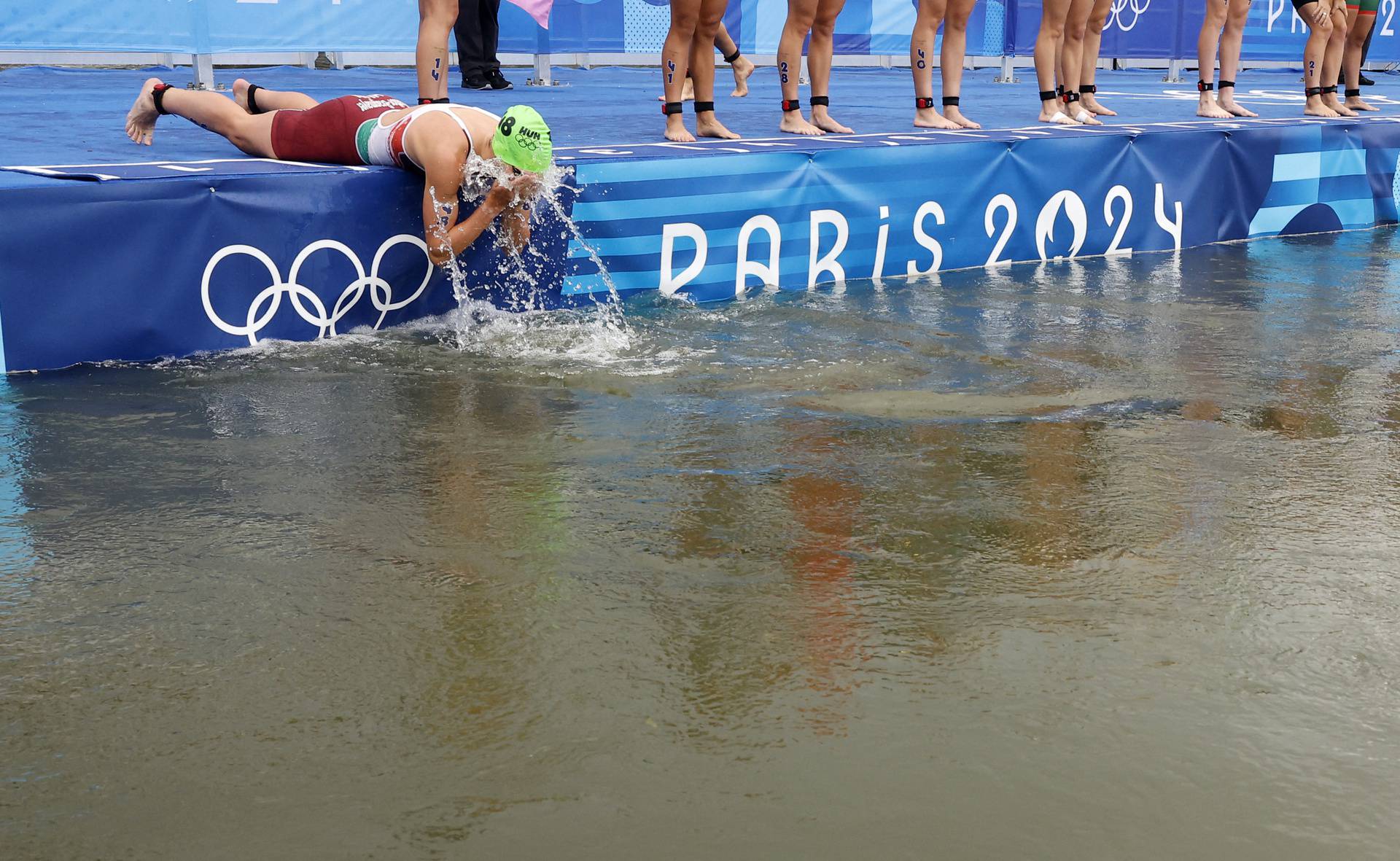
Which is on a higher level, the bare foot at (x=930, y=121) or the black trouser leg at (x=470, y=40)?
the black trouser leg at (x=470, y=40)

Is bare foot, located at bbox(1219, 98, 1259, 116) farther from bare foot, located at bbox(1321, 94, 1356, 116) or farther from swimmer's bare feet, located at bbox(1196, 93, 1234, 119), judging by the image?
bare foot, located at bbox(1321, 94, 1356, 116)

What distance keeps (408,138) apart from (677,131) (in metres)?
2.09

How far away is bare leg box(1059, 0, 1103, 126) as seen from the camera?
848 centimetres

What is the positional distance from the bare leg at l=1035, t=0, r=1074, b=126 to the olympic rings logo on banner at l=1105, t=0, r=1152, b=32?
7396mm

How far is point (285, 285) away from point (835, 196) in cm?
288

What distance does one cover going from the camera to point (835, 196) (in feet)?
22.1

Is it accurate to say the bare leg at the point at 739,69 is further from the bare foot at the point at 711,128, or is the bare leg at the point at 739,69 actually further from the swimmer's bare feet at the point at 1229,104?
the swimmer's bare feet at the point at 1229,104

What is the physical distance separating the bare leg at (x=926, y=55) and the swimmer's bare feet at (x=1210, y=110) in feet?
7.91

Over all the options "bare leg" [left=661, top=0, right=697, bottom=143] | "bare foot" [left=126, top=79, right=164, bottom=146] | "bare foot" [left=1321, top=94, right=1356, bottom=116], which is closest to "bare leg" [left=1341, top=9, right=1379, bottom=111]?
"bare foot" [left=1321, top=94, right=1356, bottom=116]

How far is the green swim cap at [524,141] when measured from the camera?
15.9 feet

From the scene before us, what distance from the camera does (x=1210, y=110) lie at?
942 centimetres

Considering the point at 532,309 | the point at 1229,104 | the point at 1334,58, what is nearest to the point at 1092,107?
the point at 1229,104

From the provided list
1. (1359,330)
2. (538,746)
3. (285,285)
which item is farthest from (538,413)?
(1359,330)

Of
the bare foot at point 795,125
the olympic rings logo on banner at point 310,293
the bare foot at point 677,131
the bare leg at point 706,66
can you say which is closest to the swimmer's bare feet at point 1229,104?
the bare foot at point 795,125
